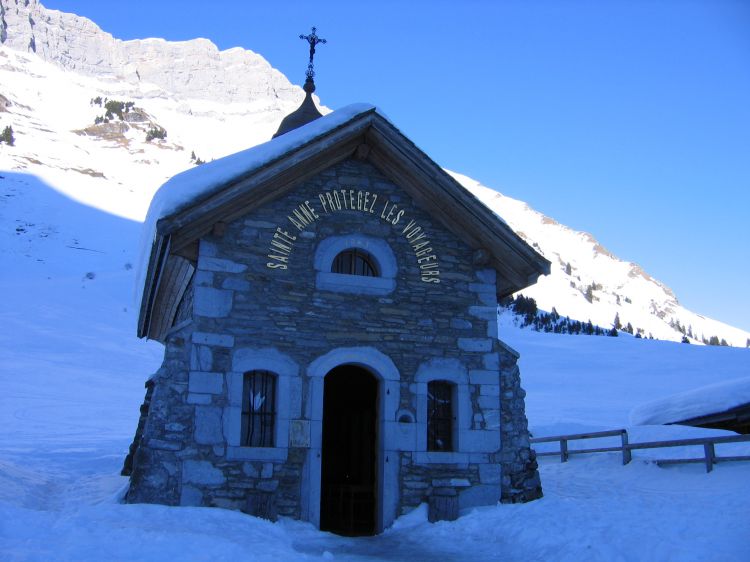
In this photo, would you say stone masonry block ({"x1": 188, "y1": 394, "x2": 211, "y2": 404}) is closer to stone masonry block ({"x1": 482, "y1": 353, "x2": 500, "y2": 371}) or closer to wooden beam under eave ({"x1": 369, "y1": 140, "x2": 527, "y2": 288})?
stone masonry block ({"x1": 482, "y1": 353, "x2": 500, "y2": 371})

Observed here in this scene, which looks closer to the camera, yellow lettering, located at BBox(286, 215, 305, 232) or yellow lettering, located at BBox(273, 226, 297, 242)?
yellow lettering, located at BBox(273, 226, 297, 242)

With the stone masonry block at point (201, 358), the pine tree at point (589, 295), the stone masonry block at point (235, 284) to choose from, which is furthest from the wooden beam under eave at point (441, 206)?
the pine tree at point (589, 295)

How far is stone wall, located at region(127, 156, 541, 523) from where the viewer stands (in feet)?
37.8

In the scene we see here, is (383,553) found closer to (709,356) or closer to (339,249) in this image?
(339,249)

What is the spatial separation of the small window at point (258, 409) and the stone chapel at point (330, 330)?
0.02 metres

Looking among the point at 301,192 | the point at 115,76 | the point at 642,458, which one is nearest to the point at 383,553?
the point at 301,192

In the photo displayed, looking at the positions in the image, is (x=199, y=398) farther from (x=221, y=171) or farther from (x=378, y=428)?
(x=221, y=171)

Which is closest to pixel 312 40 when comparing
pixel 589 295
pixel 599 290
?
pixel 589 295

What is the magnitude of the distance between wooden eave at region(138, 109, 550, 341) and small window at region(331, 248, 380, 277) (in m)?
1.38

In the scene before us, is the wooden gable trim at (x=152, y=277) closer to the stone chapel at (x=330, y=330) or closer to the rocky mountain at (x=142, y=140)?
the stone chapel at (x=330, y=330)

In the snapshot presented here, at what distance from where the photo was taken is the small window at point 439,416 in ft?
42.9

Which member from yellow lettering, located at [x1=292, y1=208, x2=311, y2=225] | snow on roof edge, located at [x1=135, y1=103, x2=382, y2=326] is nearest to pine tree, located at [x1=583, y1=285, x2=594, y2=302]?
snow on roof edge, located at [x1=135, y1=103, x2=382, y2=326]

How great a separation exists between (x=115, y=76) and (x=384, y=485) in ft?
652

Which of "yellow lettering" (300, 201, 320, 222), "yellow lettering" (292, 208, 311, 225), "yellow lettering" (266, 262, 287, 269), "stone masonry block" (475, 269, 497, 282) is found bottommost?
"yellow lettering" (266, 262, 287, 269)
